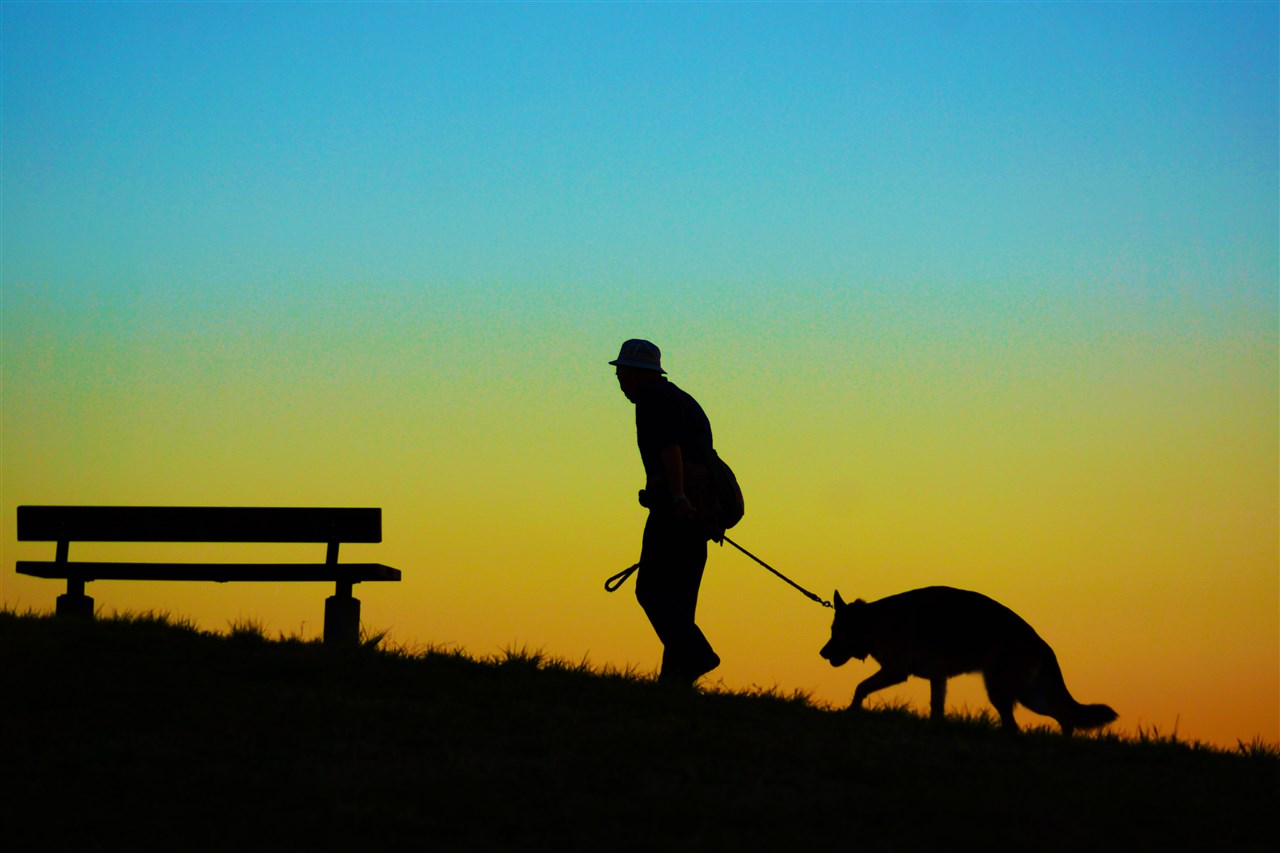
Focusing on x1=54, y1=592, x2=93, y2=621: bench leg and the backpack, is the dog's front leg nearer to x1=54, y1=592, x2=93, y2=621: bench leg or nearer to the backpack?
the backpack

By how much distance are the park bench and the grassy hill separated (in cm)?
185

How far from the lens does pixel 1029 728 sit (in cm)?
905

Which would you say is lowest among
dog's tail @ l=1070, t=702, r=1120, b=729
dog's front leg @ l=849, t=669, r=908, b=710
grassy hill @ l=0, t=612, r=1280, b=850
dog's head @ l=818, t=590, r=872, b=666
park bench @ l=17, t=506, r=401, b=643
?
grassy hill @ l=0, t=612, r=1280, b=850

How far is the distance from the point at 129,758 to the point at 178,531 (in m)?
4.97

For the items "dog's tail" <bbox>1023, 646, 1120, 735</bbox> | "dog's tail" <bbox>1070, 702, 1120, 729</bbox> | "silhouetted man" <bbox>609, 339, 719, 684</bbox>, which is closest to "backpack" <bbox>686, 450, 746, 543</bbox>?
"silhouetted man" <bbox>609, 339, 719, 684</bbox>

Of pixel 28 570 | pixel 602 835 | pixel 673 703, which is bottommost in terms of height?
pixel 602 835

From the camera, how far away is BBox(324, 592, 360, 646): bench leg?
11.4 meters

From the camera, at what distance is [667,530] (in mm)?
9898

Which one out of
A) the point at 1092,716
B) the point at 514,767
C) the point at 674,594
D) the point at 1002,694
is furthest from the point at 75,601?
the point at 1092,716

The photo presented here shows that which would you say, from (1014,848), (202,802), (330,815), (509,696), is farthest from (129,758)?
(1014,848)

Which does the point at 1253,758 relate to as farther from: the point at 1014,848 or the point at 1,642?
the point at 1,642

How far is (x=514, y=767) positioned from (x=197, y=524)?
5.69 m

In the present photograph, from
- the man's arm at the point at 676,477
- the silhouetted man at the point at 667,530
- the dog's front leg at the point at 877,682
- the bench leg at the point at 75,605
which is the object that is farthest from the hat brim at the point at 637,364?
the bench leg at the point at 75,605

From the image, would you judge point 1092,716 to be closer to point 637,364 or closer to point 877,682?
point 877,682
